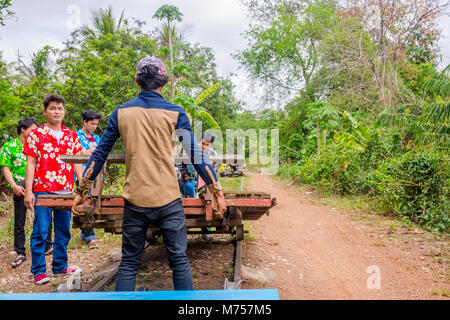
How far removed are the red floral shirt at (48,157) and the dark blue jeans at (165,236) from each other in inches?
72.8

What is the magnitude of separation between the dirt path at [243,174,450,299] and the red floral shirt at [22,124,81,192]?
8.25 ft

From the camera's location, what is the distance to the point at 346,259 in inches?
205

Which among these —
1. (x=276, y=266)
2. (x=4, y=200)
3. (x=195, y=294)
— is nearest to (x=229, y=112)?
(x=4, y=200)

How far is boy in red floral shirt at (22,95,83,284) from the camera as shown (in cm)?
390

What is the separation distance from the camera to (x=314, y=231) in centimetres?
704

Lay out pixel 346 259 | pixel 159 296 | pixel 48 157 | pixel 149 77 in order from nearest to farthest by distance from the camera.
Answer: pixel 159 296, pixel 149 77, pixel 48 157, pixel 346 259

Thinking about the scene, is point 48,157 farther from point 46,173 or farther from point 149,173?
point 149,173

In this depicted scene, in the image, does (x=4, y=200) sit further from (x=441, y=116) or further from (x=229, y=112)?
(x=229, y=112)

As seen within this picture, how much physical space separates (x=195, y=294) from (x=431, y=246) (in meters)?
5.33

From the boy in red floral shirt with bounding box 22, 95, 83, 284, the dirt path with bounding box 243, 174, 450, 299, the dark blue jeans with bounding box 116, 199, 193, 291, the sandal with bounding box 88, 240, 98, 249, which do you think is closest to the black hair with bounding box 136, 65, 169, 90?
the dark blue jeans with bounding box 116, 199, 193, 291

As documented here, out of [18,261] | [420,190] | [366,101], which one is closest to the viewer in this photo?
[18,261]

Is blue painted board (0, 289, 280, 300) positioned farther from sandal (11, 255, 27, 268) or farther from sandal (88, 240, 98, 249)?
sandal (88, 240, 98, 249)

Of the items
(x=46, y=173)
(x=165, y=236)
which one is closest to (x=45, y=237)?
(x=46, y=173)

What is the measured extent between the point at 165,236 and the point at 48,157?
217 centimetres
